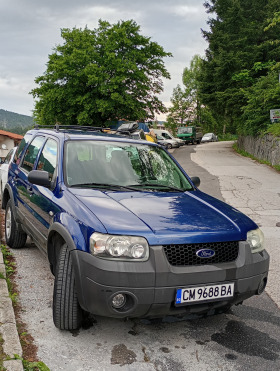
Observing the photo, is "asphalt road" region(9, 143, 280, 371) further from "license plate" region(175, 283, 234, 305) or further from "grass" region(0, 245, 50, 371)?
"license plate" region(175, 283, 234, 305)

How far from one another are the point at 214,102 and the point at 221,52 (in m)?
3.77

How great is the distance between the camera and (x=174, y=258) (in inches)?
118

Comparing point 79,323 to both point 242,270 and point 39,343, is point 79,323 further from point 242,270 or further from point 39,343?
point 242,270

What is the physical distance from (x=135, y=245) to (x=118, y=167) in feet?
4.66

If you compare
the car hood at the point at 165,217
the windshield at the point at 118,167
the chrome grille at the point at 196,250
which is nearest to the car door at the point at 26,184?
the windshield at the point at 118,167

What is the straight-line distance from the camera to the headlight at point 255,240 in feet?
11.2

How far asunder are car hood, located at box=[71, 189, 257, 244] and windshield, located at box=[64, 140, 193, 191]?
0.94 ft

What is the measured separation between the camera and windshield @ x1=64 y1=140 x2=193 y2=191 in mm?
4008

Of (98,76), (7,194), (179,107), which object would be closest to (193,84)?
(179,107)

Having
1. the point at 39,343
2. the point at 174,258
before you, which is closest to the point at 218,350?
the point at 174,258

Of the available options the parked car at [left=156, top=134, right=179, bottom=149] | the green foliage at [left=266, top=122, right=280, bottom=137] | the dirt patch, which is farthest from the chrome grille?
the parked car at [left=156, top=134, right=179, bottom=149]

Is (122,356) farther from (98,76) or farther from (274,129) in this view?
(98,76)

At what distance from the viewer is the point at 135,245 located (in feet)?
9.66

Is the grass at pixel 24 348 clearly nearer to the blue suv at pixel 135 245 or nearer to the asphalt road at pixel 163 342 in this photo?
the asphalt road at pixel 163 342
